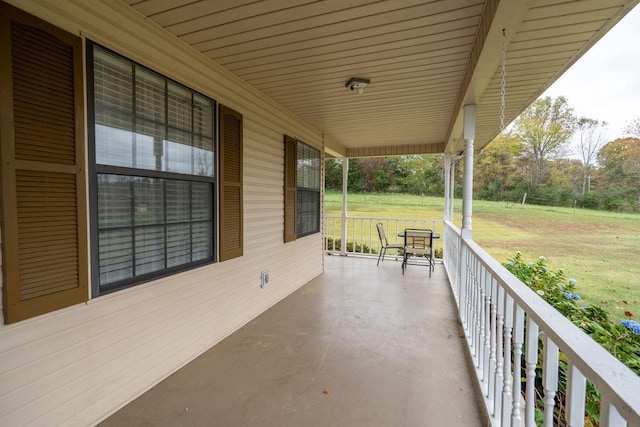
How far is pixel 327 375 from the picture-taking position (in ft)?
7.95

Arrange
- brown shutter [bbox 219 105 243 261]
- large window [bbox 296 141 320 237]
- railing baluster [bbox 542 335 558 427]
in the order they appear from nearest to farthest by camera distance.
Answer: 1. railing baluster [bbox 542 335 558 427]
2. brown shutter [bbox 219 105 243 261]
3. large window [bbox 296 141 320 237]

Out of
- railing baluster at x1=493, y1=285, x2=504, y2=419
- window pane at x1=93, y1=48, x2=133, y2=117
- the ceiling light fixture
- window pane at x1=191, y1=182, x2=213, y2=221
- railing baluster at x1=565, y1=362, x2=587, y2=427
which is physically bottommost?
railing baluster at x1=493, y1=285, x2=504, y2=419

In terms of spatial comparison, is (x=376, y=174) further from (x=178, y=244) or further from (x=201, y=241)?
(x=178, y=244)

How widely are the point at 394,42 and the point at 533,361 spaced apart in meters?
2.22

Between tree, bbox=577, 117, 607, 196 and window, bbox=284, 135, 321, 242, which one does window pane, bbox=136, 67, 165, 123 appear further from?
tree, bbox=577, 117, 607, 196

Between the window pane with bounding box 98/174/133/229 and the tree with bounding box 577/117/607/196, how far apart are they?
Answer: 3.43 meters

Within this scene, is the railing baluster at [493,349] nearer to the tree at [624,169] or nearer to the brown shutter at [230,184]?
the tree at [624,169]

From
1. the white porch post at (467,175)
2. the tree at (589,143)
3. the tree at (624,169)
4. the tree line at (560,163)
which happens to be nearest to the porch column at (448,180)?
the tree line at (560,163)

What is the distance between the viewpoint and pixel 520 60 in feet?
7.58

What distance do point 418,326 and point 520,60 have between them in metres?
2.66

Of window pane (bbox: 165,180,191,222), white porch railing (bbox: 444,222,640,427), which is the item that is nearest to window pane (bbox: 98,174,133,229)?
window pane (bbox: 165,180,191,222)

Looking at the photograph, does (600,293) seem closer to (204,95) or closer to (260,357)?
(260,357)

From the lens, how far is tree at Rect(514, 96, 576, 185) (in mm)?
3597

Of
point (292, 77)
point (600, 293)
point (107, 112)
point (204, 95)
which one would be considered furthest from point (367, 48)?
point (600, 293)
